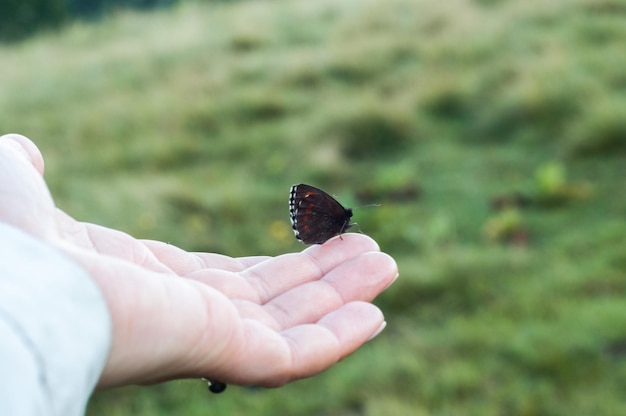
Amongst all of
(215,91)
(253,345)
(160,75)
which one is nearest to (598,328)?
(253,345)

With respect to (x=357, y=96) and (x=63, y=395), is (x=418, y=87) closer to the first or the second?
(x=357, y=96)

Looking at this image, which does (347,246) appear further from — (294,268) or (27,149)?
(27,149)

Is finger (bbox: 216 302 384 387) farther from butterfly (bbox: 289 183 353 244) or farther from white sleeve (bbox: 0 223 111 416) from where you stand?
butterfly (bbox: 289 183 353 244)

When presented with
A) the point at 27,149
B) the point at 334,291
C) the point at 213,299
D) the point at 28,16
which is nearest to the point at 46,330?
the point at 213,299

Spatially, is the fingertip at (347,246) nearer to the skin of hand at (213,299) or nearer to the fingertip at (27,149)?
the skin of hand at (213,299)

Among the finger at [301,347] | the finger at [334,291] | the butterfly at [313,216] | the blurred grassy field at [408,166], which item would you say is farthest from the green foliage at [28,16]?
the finger at [301,347]

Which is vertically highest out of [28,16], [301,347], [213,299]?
[213,299]
